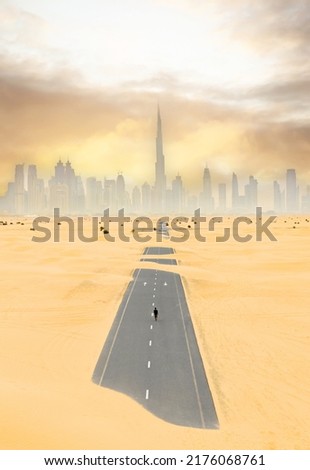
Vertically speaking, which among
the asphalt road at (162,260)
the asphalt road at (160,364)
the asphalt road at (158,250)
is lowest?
the asphalt road at (160,364)

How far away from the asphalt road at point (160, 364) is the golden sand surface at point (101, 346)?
2.47ft

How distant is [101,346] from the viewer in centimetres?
3541

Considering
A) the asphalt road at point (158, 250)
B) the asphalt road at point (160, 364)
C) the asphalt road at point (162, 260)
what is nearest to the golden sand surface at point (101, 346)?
the asphalt road at point (160, 364)

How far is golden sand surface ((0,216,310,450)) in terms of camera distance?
21.3 metres

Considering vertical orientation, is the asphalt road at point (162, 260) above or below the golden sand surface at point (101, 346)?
above

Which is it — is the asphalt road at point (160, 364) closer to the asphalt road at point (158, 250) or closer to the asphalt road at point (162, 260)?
the asphalt road at point (162, 260)

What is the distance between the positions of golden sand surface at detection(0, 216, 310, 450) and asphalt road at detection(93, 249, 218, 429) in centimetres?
75

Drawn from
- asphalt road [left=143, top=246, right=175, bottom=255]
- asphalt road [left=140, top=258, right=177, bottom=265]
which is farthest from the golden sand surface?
asphalt road [left=143, top=246, right=175, bottom=255]

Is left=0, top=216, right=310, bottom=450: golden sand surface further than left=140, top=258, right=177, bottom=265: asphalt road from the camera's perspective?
No

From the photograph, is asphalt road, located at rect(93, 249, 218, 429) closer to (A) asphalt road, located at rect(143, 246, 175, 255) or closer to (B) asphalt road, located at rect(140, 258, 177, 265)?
(B) asphalt road, located at rect(140, 258, 177, 265)

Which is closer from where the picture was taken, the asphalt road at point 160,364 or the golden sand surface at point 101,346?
the golden sand surface at point 101,346

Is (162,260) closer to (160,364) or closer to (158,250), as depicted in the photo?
(158,250)

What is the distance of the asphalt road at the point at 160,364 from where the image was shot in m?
25.0
